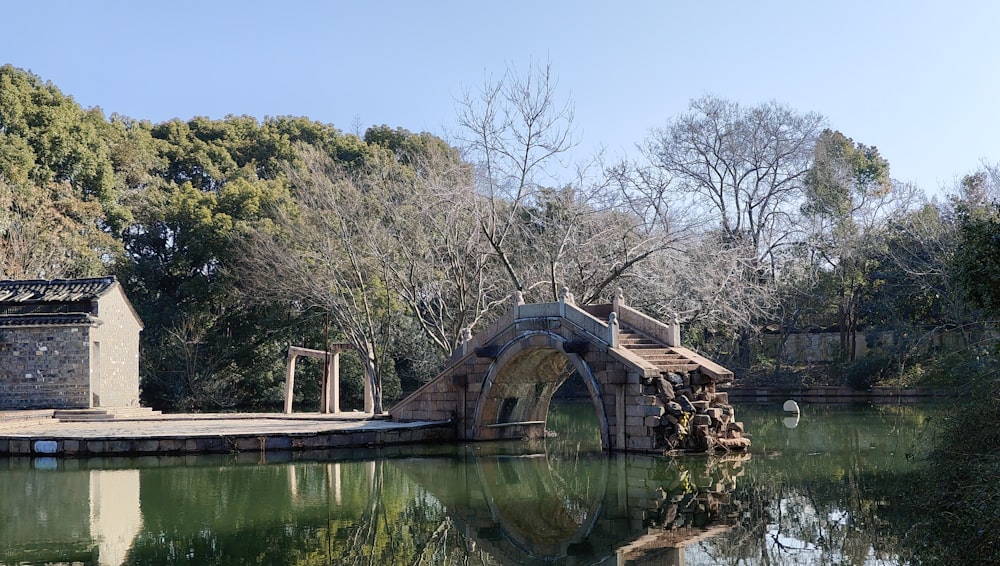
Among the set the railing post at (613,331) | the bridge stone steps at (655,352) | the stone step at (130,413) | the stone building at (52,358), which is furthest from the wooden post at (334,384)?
the railing post at (613,331)

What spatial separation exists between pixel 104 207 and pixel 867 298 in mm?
26694

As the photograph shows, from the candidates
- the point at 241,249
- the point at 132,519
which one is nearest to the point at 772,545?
the point at 132,519

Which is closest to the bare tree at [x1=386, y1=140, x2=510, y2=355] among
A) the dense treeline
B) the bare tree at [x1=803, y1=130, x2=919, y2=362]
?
the dense treeline

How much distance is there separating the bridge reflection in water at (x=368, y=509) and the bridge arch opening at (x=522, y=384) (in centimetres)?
227

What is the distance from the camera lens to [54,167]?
31984mm

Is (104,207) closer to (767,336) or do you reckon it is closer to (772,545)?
(767,336)

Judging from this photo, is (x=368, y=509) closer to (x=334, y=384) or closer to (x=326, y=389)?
(x=334, y=384)

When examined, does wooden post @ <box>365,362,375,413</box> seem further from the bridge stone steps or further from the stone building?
the bridge stone steps

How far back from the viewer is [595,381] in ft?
58.8

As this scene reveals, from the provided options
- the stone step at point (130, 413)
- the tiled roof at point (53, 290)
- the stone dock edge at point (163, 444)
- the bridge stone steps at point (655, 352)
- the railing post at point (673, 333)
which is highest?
the tiled roof at point (53, 290)

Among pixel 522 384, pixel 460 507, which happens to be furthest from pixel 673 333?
pixel 460 507

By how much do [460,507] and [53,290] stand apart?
1755 cm

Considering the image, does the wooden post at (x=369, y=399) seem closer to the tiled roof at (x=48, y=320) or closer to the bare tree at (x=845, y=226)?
the tiled roof at (x=48, y=320)

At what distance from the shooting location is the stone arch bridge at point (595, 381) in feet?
57.0
